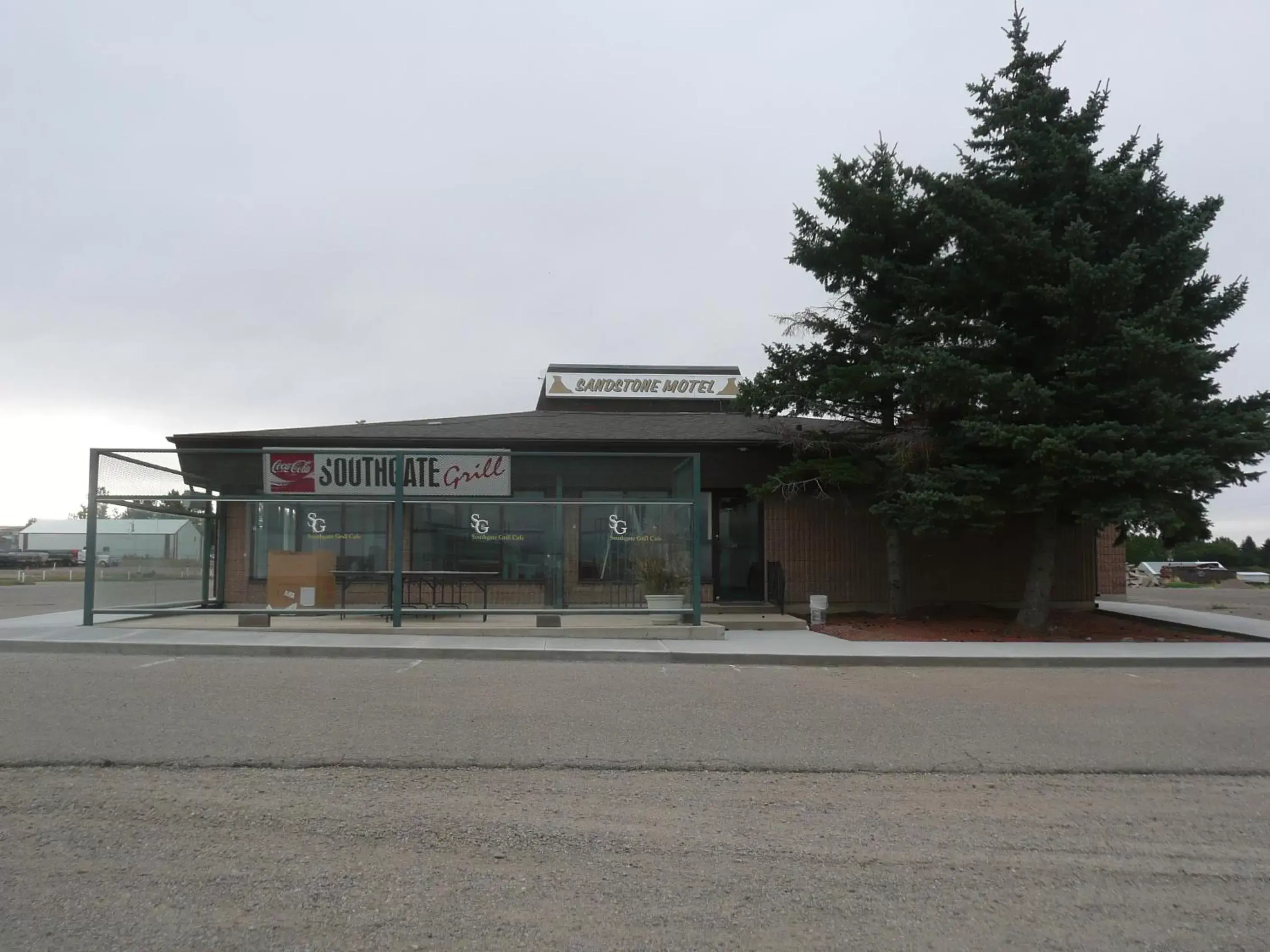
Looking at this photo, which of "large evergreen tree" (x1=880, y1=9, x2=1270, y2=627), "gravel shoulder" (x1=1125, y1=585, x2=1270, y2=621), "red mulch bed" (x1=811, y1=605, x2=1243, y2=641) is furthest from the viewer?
"gravel shoulder" (x1=1125, y1=585, x2=1270, y2=621)

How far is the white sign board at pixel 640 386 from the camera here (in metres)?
26.4

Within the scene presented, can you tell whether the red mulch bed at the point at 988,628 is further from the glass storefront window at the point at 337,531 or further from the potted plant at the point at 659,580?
the glass storefront window at the point at 337,531

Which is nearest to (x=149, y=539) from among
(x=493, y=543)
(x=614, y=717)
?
(x=493, y=543)

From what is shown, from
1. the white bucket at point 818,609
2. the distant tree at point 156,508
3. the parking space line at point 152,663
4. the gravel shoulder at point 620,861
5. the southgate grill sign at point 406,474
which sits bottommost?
the gravel shoulder at point 620,861

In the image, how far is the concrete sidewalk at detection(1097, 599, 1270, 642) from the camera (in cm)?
1814

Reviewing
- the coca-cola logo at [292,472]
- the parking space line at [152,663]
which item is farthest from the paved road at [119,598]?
the parking space line at [152,663]

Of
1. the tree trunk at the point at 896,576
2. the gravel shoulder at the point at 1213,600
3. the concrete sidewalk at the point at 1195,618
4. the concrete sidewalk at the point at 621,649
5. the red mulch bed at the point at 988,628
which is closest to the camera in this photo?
the concrete sidewalk at the point at 621,649

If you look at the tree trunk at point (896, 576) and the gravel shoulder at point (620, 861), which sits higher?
the tree trunk at point (896, 576)

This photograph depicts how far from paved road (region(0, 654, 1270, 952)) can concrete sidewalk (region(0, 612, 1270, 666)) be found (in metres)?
3.32

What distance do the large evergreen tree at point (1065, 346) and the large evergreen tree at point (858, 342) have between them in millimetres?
810

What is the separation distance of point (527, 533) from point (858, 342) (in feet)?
23.7

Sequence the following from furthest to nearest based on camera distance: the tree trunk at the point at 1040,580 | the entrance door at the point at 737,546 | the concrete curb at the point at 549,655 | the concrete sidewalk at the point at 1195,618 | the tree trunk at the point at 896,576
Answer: the entrance door at the point at 737,546, the tree trunk at the point at 896,576, the concrete sidewalk at the point at 1195,618, the tree trunk at the point at 1040,580, the concrete curb at the point at 549,655

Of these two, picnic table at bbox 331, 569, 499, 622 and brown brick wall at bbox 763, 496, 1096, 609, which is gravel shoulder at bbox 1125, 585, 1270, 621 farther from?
picnic table at bbox 331, 569, 499, 622

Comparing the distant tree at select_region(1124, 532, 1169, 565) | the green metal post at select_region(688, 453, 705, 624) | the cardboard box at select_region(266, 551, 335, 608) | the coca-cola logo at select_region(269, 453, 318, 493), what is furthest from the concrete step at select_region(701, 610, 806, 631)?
the distant tree at select_region(1124, 532, 1169, 565)
